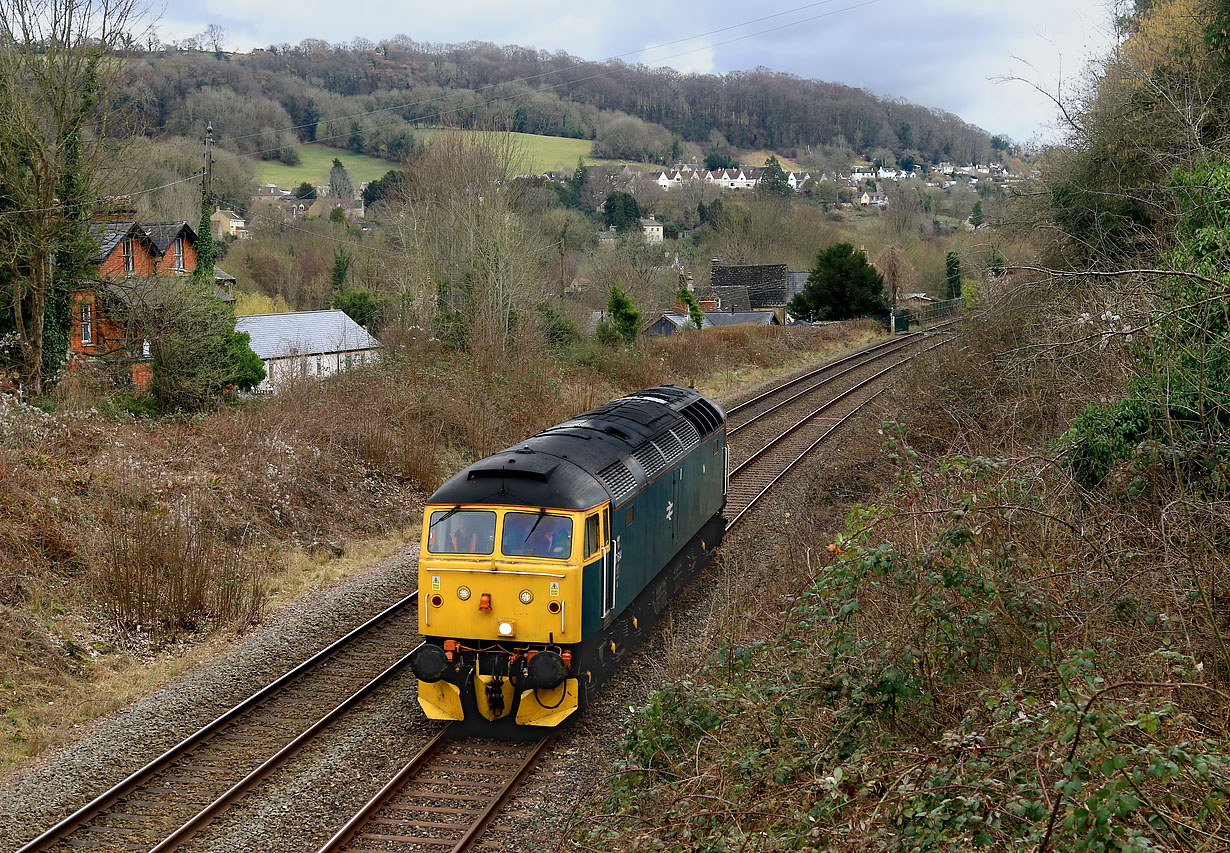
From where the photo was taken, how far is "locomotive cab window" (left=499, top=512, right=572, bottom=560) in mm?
9664

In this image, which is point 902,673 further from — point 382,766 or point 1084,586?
point 382,766

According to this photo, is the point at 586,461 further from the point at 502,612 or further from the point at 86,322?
the point at 86,322

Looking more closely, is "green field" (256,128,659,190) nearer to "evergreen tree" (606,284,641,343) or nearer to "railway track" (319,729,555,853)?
"evergreen tree" (606,284,641,343)

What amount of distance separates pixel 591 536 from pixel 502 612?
1175mm

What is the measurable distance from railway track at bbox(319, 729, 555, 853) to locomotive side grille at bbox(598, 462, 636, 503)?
8.69 feet

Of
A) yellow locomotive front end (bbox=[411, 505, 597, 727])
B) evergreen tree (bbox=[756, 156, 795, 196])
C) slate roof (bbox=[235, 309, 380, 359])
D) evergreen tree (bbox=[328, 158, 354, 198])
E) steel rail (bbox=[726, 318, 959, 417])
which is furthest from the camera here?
evergreen tree (bbox=[756, 156, 795, 196])

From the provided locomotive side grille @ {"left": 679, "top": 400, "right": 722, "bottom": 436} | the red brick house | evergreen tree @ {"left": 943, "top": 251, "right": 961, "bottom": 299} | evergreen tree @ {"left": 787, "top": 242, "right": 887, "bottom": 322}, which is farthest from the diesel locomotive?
evergreen tree @ {"left": 943, "top": 251, "right": 961, "bottom": 299}

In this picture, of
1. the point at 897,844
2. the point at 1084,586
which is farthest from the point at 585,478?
the point at 897,844

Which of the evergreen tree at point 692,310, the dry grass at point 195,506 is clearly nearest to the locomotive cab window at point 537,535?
the dry grass at point 195,506

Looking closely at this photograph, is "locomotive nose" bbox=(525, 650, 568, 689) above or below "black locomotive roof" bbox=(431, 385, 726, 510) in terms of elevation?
below

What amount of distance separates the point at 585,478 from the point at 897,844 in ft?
18.9

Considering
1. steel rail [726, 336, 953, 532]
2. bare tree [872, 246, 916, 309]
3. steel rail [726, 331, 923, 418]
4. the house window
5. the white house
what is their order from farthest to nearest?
bare tree [872, 246, 916, 309]
the white house
steel rail [726, 331, 923, 418]
the house window
steel rail [726, 336, 953, 532]

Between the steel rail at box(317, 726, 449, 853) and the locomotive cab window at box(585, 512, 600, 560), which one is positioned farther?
the locomotive cab window at box(585, 512, 600, 560)

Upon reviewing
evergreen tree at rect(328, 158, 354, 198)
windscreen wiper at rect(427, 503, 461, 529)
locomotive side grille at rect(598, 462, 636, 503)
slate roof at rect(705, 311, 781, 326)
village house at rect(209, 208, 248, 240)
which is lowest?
windscreen wiper at rect(427, 503, 461, 529)
